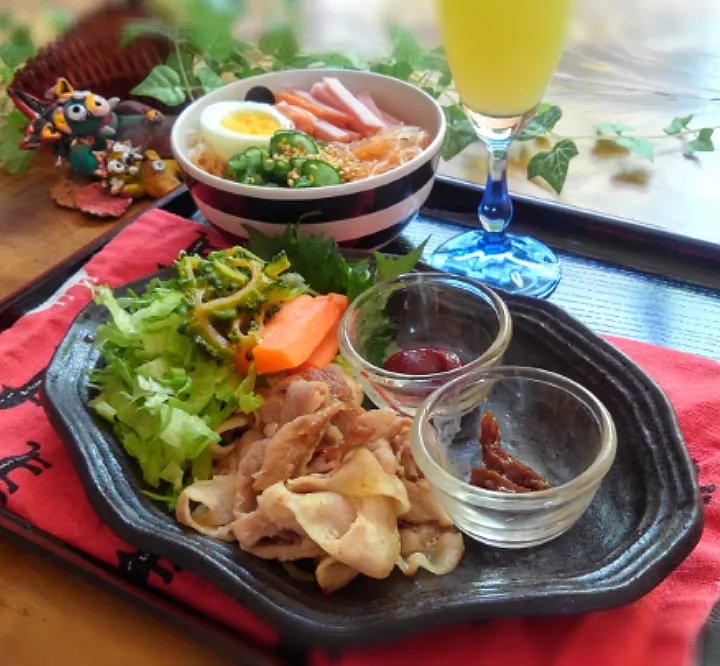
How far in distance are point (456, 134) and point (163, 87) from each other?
83 centimetres

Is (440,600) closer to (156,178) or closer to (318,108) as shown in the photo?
(318,108)

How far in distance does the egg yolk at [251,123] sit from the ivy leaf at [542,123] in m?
0.72

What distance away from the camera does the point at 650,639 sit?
3.28ft

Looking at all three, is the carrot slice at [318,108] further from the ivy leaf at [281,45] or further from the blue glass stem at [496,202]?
the ivy leaf at [281,45]

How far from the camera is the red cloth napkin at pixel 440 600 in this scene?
3.25 feet

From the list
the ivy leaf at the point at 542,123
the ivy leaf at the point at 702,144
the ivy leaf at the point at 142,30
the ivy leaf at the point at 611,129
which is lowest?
the ivy leaf at the point at 702,144

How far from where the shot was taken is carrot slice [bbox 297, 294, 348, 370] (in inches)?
55.8

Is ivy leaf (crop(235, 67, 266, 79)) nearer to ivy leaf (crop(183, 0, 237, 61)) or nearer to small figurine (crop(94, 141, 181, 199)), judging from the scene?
ivy leaf (crop(183, 0, 237, 61))

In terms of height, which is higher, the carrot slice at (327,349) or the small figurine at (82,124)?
the small figurine at (82,124)

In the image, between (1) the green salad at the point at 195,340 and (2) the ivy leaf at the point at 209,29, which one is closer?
(1) the green salad at the point at 195,340

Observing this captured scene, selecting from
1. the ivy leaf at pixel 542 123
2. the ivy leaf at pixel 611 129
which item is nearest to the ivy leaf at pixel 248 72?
the ivy leaf at pixel 542 123

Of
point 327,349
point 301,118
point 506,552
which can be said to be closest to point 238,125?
point 301,118

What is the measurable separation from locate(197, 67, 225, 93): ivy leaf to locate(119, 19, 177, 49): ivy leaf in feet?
0.63

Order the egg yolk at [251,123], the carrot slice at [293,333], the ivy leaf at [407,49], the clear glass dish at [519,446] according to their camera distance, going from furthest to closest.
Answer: the ivy leaf at [407,49]
the egg yolk at [251,123]
the carrot slice at [293,333]
the clear glass dish at [519,446]
